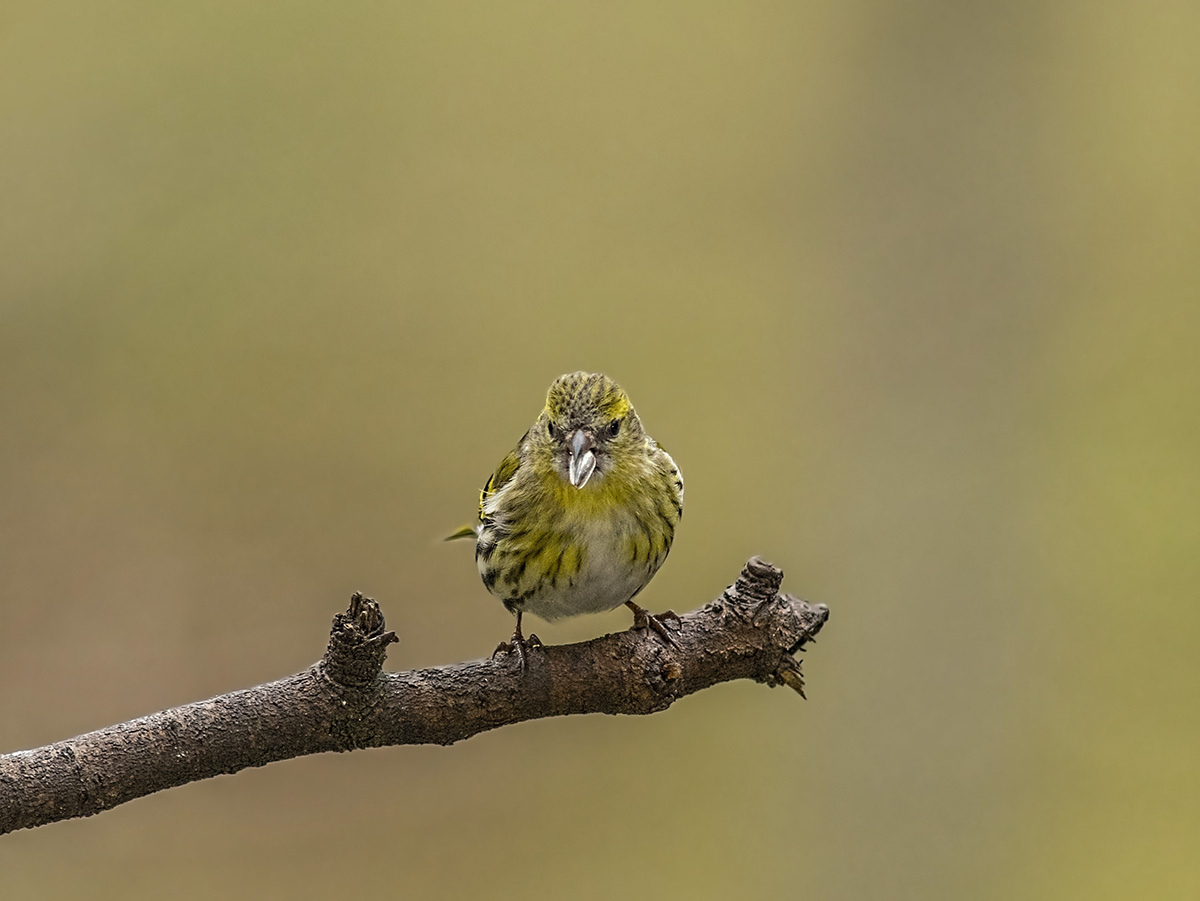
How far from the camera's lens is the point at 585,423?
4.72ft

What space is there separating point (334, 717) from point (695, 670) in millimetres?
431

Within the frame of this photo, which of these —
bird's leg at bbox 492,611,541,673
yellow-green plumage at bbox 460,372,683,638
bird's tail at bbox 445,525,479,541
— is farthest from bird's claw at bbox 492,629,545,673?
bird's tail at bbox 445,525,479,541

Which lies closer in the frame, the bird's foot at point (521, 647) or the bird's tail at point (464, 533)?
the bird's foot at point (521, 647)

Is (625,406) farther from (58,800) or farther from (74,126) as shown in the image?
(74,126)

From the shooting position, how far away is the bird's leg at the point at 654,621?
1.42 m

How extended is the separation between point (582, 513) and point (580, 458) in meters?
0.09

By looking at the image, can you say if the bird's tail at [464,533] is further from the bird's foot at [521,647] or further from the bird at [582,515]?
the bird's foot at [521,647]

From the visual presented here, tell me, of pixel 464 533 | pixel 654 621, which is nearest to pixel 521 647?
pixel 654 621

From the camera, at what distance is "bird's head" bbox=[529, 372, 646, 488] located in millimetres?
1431

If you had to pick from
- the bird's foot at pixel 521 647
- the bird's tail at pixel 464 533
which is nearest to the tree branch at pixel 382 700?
the bird's foot at pixel 521 647

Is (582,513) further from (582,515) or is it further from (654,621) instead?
(654,621)

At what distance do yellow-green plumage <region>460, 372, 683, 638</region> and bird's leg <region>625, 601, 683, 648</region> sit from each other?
0.05m

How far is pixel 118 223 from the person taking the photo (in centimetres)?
274

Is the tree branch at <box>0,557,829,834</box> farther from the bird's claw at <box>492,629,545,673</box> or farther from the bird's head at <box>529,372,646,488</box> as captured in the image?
the bird's head at <box>529,372,646,488</box>
